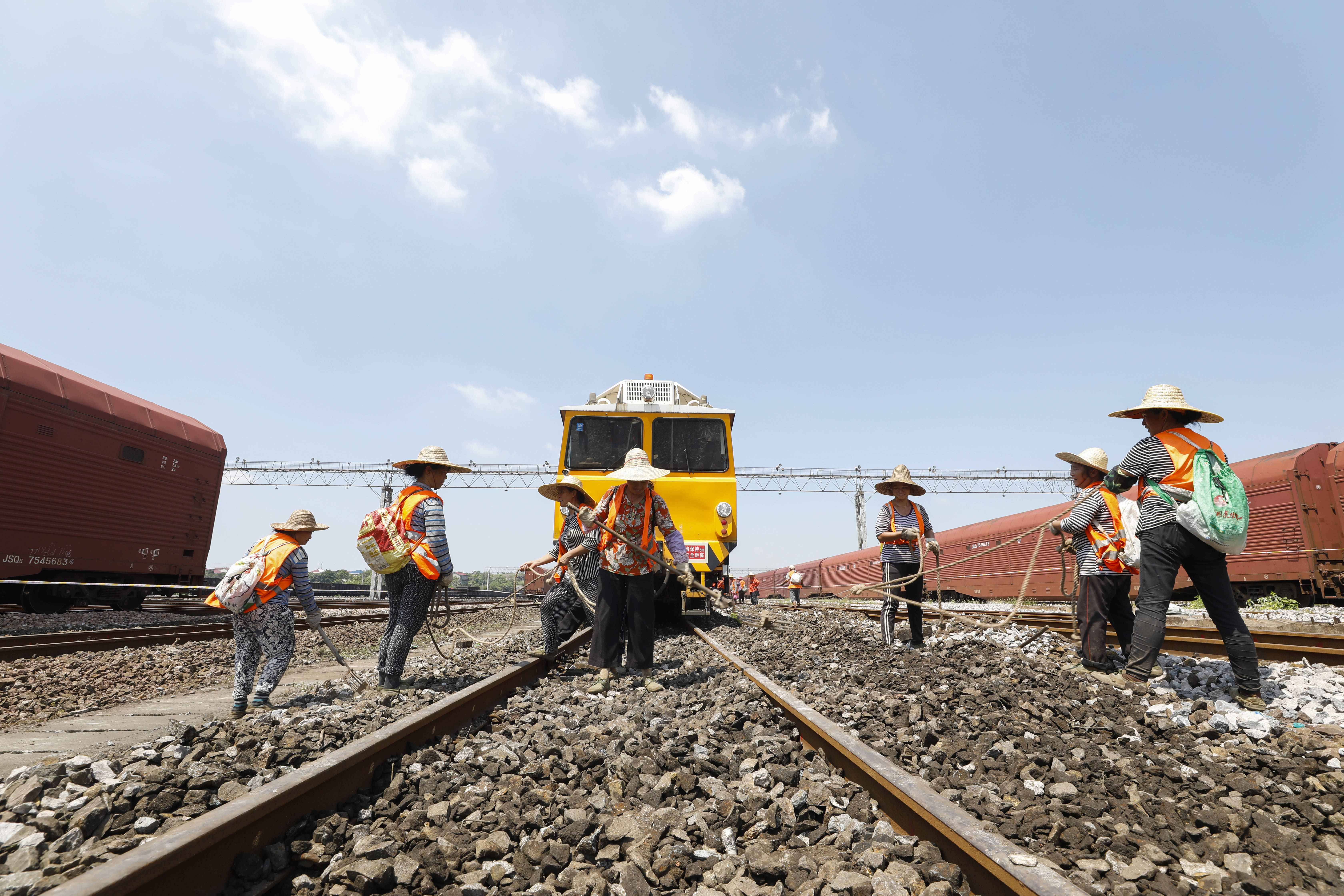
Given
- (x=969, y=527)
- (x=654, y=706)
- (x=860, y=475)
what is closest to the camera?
(x=654, y=706)

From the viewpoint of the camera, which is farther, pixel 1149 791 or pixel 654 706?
pixel 654 706

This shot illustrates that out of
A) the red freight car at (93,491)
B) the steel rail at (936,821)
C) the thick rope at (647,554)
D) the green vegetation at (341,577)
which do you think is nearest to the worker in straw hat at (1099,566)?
the thick rope at (647,554)

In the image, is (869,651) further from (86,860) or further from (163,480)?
(163,480)

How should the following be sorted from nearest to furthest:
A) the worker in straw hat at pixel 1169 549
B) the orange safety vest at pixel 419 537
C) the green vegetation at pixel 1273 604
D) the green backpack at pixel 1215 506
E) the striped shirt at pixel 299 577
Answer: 1. the green backpack at pixel 1215 506
2. the worker in straw hat at pixel 1169 549
3. the striped shirt at pixel 299 577
4. the orange safety vest at pixel 419 537
5. the green vegetation at pixel 1273 604

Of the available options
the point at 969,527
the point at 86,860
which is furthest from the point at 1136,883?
the point at 969,527

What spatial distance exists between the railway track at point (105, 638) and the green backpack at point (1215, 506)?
201 inches

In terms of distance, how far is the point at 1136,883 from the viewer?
182 centimetres

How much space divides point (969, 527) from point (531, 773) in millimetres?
21514

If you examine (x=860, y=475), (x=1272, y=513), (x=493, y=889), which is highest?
(x=860, y=475)

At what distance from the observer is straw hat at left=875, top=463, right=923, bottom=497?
251 inches

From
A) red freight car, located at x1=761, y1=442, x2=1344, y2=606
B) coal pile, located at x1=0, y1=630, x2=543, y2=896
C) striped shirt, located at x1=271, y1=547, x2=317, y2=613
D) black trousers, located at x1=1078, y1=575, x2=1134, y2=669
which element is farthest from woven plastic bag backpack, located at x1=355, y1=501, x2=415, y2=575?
red freight car, located at x1=761, y1=442, x2=1344, y2=606

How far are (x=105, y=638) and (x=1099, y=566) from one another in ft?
34.1

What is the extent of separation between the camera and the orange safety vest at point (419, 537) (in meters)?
4.58

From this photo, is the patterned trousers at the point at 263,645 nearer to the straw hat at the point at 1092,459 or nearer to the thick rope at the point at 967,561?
the thick rope at the point at 967,561
